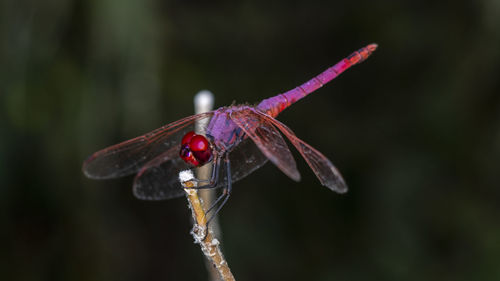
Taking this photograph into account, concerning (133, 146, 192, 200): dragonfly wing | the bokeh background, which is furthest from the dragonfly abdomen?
the bokeh background

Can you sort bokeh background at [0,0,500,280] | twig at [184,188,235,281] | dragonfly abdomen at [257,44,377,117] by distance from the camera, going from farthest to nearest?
bokeh background at [0,0,500,280] < dragonfly abdomen at [257,44,377,117] < twig at [184,188,235,281]

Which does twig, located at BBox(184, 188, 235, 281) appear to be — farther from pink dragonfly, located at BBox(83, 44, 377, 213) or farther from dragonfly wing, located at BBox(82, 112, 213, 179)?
dragonfly wing, located at BBox(82, 112, 213, 179)

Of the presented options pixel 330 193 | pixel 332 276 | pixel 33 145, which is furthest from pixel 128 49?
pixel 332 276

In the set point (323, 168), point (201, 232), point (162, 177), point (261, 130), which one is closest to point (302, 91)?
point (261, 130)

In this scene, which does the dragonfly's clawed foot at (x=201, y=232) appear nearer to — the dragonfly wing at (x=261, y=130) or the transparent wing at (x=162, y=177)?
the dragonfly wing at (x=261, y=130)

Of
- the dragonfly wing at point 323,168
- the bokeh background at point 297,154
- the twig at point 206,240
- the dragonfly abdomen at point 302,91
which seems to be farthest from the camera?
the bokeh background at point 297,154

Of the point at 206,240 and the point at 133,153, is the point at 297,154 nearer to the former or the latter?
the point at 133,153

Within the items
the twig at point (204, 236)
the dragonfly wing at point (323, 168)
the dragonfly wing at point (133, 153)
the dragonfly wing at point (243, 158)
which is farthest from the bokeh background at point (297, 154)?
the twig at point (204, 236)
